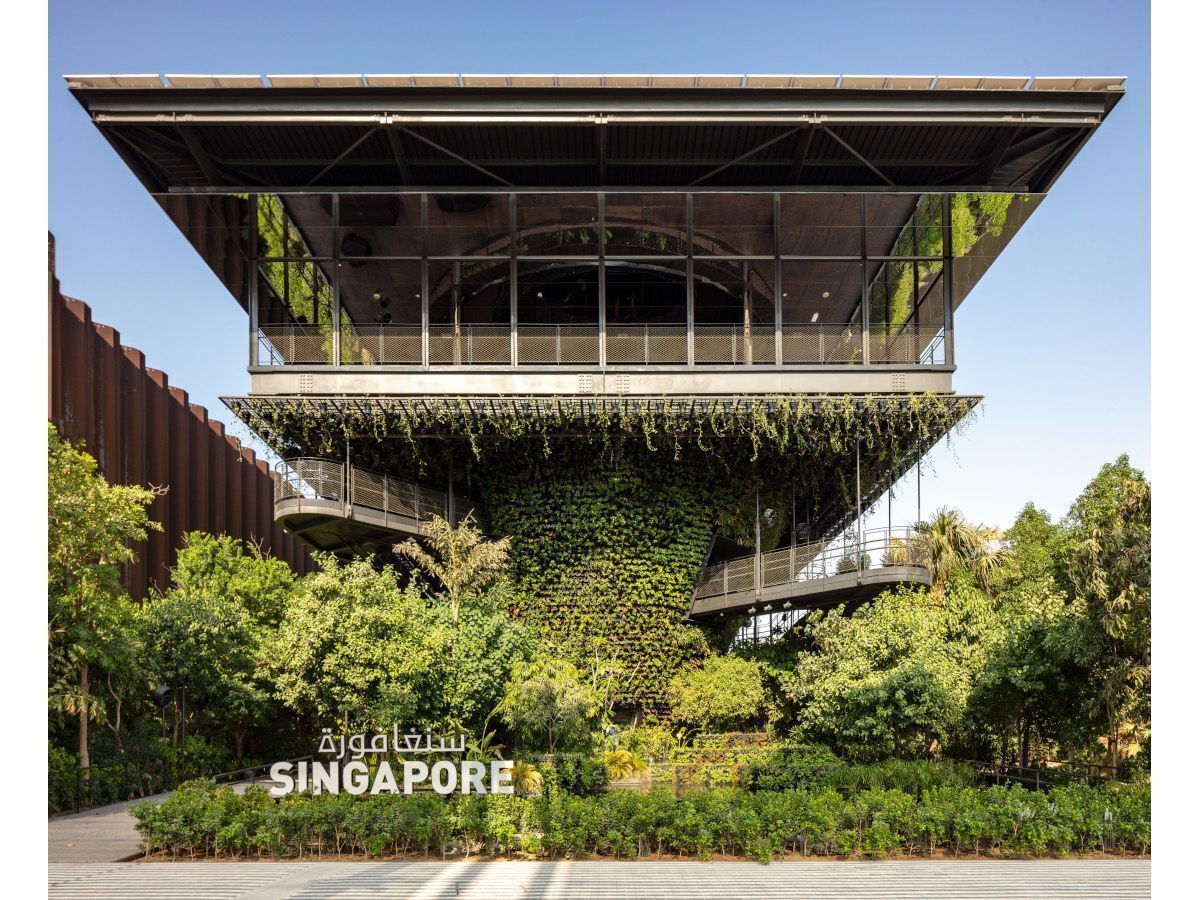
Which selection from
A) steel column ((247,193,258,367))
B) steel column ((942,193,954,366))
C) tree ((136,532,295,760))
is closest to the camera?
steel column ((247,193,258,367))

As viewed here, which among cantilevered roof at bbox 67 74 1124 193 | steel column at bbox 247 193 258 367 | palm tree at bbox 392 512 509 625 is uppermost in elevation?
cantilevered roof at bbox 67 74 1124 193

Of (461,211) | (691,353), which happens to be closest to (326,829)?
(691,353)

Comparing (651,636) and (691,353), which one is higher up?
(691,353)

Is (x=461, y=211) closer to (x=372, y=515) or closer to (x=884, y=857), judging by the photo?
(x=372, y=515)

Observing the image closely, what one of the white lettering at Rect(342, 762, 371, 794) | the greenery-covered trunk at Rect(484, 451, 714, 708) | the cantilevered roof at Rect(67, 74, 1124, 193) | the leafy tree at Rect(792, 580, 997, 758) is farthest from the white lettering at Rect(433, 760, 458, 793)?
the cantilevered roof at Rect(67, 74, 1124, 193)

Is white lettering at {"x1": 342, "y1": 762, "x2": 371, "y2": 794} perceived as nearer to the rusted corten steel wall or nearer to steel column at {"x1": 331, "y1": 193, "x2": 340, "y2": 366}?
steel column at {"x1": 331, "y1": 193, "x2": 340, "y2": 366}

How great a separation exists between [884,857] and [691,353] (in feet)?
41.2

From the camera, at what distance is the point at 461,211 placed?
22859 millimetres

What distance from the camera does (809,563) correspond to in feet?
79.7

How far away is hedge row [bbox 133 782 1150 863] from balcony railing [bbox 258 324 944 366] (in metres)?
11.7

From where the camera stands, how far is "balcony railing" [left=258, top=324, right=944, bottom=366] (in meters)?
22.0

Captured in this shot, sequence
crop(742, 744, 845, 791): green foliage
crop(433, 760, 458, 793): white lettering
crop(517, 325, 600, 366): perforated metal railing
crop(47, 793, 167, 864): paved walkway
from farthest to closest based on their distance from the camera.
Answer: crop(517, 325, 600, 366): perforated metal railing → crop(742, 744, 845, 791): green foliage → crop(433, 760, 458, 793): white lettering → crop(47, 793, 167, 864): paved walkway

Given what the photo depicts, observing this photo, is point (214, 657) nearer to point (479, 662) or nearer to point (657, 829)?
point (479, 662)

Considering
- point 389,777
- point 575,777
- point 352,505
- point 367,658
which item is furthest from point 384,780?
point 352,505
